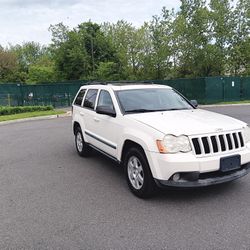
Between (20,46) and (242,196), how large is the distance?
9091 centimetres

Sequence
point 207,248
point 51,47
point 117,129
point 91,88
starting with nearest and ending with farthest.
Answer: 1. point 207,248
2. point 117,129
3. point 91,88
4. point 51,47

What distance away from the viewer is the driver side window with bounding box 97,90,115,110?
582 cm

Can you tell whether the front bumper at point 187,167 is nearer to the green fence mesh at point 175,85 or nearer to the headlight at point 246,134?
the headlight at point 246,134

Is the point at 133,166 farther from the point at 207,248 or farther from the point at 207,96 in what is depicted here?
the point at 207,96

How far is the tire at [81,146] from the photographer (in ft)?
23.8

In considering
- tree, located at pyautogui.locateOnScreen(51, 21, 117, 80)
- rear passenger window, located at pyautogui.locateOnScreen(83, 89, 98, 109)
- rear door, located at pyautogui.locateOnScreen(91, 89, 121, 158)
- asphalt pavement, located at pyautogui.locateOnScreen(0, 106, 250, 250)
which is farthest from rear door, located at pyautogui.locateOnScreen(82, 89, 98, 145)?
tree, located at pyautogui.locateOnScreen(51, 21, 117, 80)

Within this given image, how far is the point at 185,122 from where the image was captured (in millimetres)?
4562

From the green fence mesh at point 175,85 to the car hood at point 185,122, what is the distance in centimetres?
2015

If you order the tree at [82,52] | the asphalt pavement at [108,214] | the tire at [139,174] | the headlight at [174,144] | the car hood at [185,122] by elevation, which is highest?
the tree at [82,52]

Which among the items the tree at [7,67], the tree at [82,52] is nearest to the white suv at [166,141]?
the tree at [82,52]

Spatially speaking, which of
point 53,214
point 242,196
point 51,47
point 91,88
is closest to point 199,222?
point 242,196

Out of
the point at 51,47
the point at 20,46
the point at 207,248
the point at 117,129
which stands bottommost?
the point at 207,248

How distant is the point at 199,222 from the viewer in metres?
3.84

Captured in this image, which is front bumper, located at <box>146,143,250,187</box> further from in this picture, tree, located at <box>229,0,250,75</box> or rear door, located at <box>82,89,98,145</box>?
tree, located at <box>229,0,250,75</box>
